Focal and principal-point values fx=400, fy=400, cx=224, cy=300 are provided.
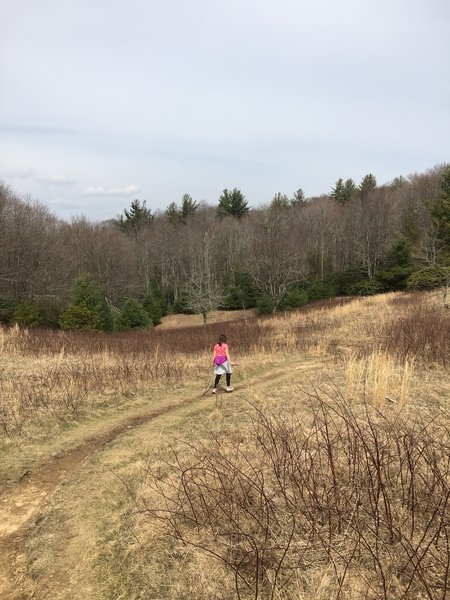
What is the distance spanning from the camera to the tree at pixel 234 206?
59094mm

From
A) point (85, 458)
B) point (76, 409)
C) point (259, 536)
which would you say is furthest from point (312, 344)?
point (259, 536)

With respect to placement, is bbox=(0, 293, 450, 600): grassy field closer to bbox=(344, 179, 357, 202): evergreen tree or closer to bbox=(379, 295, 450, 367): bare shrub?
bbox=(379, 295, 450, 367): bare shrub

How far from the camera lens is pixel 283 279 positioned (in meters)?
37.5

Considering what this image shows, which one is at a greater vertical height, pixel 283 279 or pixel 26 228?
pixel 26 228

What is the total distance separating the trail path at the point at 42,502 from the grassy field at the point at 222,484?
0.02 metres

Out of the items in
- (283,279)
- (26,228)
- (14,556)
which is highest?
(26,228)

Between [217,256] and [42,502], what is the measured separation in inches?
1833

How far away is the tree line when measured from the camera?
29297 millimetres

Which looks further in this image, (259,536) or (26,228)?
(26,228)

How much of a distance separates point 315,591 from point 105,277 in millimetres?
40784

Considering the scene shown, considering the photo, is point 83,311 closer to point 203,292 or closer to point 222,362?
point 203,292

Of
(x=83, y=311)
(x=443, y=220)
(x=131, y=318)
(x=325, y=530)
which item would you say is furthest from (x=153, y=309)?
(x=325, y=530)

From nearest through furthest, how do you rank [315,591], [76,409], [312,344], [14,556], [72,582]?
1. [315,591]
2. [72,582]
3. [14,556]
4. [76,409]
5. [312,344]

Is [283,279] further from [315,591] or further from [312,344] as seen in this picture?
[315,591]
